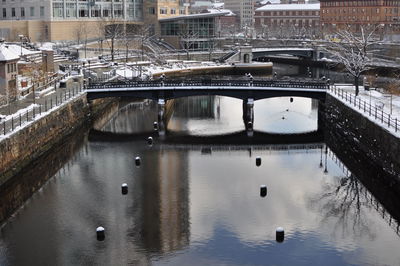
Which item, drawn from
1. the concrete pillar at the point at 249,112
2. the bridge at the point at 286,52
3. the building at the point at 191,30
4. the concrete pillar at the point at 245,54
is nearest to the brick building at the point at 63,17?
the building at the point at 191,30

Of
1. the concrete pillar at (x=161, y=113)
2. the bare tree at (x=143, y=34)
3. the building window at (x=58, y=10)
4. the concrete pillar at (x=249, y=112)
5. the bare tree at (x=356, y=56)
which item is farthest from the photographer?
the bare tree at (x=143, y=34)

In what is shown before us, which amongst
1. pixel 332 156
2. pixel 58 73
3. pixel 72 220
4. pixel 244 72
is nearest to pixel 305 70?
pixel 244 72

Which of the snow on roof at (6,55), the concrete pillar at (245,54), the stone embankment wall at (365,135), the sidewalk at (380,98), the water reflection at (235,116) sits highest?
the snow on roof at (6,55)

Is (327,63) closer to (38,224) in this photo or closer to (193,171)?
(193,171)

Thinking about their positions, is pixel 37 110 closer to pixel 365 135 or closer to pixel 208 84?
pixel 208 84

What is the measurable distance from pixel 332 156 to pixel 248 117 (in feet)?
50.8

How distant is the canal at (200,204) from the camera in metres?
30.5

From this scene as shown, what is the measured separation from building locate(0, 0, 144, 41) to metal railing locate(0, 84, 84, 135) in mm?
47447

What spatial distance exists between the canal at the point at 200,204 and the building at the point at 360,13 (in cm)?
11651

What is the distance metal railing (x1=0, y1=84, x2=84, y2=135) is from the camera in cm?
4356

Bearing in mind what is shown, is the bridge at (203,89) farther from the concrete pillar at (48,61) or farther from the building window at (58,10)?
the building window at (58,10)

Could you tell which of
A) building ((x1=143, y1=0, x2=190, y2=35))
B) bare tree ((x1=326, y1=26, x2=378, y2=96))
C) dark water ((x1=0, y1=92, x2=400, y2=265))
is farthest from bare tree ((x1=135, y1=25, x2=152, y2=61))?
dark water ((x1=0, y1=92, x2=400, y2=265))

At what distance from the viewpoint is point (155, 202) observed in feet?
123

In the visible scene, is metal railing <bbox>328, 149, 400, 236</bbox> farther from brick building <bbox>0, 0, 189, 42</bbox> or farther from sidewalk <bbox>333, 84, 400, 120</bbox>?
brick building <bbox>0, 0, 189, 42</bbox>
